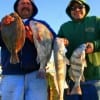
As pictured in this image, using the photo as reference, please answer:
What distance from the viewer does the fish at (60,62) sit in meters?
8.61

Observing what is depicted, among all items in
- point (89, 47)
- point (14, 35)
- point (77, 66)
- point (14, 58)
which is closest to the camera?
point (14, 58)

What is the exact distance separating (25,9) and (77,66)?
55.4 inches

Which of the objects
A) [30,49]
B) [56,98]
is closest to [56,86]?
[56,98]

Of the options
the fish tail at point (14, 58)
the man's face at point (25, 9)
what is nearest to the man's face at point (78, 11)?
the man's face at point (25, 9)

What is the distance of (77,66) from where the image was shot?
8.97 m

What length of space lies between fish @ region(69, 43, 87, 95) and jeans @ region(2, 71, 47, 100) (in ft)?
1.85

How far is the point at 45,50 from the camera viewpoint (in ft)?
28.7

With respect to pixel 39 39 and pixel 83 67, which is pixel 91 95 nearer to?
pixel 83 67

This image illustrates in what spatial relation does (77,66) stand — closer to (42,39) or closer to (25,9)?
(42,39)

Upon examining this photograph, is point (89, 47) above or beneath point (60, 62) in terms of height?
above

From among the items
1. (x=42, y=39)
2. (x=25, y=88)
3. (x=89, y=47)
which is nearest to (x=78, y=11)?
(x=89, y=47)

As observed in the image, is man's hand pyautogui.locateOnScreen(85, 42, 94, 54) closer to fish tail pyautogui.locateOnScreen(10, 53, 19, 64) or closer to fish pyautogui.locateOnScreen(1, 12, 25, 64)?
fish pyautogui.locateOnScreen(1, 12, 25, 64)

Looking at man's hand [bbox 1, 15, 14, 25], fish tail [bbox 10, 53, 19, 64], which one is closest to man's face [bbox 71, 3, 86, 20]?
man's hand [bbox 1, 15, 14, 25]

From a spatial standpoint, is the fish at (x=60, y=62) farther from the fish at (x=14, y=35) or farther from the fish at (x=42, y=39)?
the fish at (x=14, y=35)
